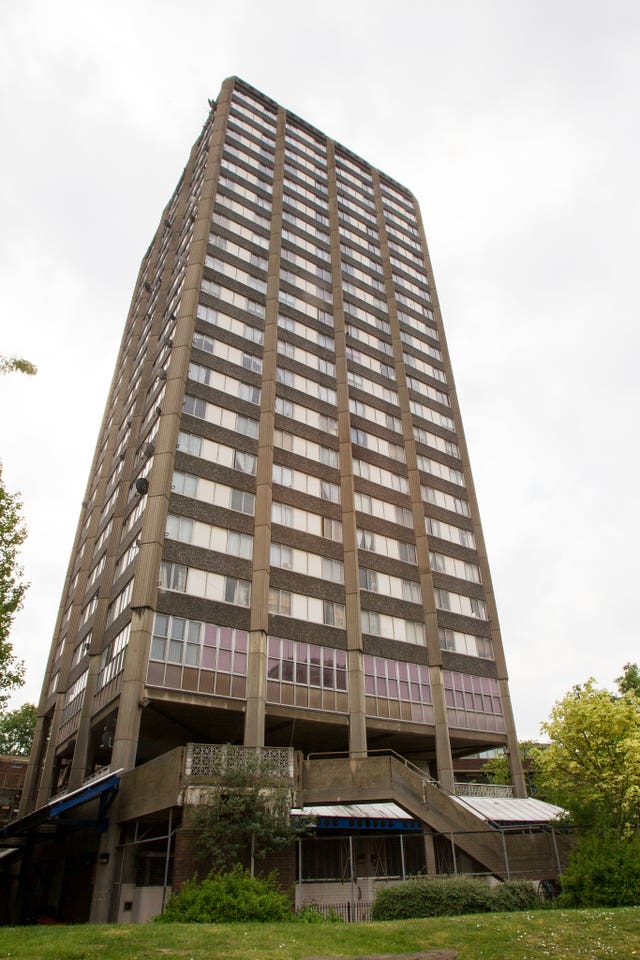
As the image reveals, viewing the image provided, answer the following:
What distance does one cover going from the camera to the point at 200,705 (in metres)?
31.3

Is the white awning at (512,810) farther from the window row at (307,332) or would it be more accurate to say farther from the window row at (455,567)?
the window row at (307,332)

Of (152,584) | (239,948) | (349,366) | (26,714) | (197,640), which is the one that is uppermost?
(349,366)

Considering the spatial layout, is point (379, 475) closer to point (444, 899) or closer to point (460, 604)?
point (460, 604)

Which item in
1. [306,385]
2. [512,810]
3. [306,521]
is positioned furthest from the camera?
[306,385]

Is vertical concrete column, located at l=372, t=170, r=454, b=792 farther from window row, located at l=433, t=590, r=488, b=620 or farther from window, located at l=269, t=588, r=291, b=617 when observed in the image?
window, located at l=269, t=588, r=291, b=617

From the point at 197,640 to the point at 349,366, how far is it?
26448 mm

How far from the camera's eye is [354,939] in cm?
1416

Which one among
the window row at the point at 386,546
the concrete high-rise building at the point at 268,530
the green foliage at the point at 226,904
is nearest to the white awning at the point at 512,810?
the concrete high-rise building at the point at 268,530

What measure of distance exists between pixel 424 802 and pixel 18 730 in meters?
80.0

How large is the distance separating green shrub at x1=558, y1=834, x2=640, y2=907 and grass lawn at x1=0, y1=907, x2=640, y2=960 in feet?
7.70

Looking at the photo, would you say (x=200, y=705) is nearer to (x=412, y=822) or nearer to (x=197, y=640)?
(x=197, y=640)

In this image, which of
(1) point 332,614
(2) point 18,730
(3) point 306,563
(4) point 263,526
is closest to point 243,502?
(4) point 263,526

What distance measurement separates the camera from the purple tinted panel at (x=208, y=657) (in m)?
32.2

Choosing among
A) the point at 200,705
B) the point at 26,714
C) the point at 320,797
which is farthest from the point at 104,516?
the point at 26,714
